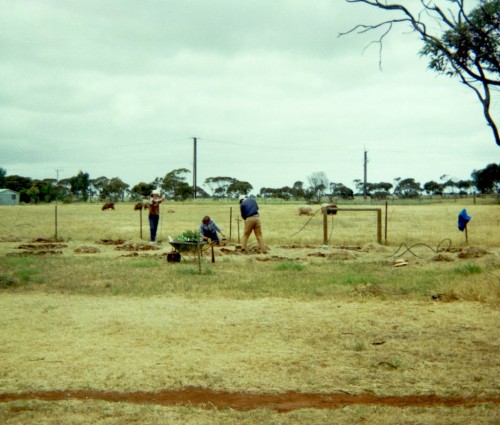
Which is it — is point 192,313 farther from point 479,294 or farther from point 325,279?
point 479,294

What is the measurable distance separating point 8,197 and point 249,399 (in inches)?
3683

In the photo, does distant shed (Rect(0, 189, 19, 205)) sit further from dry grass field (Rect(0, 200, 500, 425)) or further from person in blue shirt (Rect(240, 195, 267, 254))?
dry grass field (Rect(0, 200, 500, 425))

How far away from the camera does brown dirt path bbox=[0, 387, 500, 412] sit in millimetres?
5137

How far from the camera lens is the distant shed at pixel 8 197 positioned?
88.3m

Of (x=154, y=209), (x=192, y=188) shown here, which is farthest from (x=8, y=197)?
(x=154, y=209)

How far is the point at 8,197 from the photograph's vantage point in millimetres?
90312

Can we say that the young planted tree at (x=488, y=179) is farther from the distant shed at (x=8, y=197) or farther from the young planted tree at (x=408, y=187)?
the distant shed at (x=8, y=197)

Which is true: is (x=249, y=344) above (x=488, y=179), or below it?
below

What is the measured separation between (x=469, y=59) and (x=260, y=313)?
638cm

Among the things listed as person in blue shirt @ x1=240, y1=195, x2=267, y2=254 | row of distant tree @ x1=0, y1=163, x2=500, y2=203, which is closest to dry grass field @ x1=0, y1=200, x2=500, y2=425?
person in blue shirt @ x1=240, y1=195, x2=267, y2=254

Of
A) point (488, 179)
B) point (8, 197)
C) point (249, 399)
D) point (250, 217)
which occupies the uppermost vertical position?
point (488, 179)

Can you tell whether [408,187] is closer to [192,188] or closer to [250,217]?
[192,188]

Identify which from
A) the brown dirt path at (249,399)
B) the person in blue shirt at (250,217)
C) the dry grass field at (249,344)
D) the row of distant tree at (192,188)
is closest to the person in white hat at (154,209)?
the person in blue shirt at (250,217)

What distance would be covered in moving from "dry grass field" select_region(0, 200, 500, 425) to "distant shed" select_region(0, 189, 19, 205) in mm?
80707
